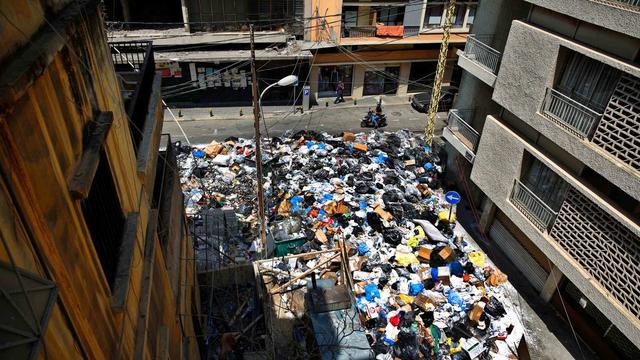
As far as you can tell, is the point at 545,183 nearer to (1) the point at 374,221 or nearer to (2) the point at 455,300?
(2) the point at 455,300

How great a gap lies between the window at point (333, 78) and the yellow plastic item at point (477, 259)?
46.8 ft

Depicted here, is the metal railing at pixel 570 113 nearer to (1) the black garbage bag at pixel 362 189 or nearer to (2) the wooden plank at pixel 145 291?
(1) the black garbage bag at pixel 362 189

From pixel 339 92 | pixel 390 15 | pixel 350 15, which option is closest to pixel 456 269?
pixel 339 92

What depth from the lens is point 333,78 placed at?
25.0 meters

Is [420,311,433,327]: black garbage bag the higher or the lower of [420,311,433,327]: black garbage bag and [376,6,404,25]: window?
the lower

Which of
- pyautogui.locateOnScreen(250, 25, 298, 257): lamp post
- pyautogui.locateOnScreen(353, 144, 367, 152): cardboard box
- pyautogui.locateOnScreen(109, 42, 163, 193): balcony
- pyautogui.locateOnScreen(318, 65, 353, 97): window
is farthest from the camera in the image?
pyautogui.locateOnScreen(318, 65, 353, 97): window

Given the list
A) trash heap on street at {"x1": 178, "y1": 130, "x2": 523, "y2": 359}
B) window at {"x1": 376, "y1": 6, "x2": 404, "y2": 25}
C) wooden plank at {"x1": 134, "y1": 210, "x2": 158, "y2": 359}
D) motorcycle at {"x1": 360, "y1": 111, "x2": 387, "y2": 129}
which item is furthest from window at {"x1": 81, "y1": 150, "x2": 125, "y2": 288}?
window at {"x1": 376, "y1": 6, "x2": 404, "y2": 25}

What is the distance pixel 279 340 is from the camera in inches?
424

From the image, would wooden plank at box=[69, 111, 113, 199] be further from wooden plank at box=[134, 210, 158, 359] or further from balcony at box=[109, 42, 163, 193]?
wooden plank at box=[134, 210, 158, 359]

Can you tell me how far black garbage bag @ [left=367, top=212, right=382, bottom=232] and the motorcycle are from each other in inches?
347

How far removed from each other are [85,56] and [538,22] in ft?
38.6

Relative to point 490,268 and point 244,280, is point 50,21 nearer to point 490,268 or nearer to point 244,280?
point 244,280

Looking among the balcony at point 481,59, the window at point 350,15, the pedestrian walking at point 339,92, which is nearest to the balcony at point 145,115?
the balcony at point 481,59

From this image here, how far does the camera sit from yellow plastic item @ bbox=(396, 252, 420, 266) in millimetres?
13203
